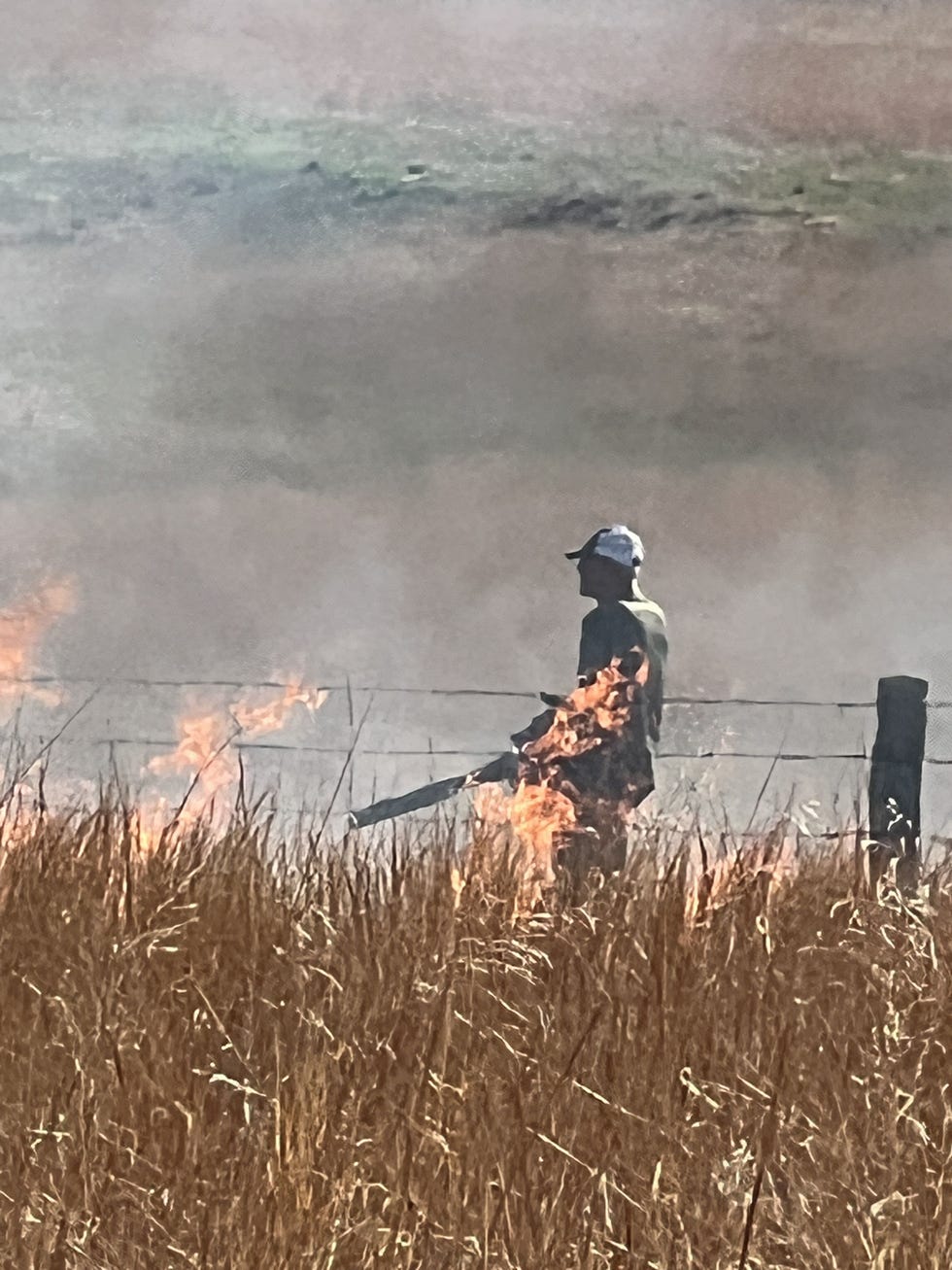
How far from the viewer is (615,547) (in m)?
3.43

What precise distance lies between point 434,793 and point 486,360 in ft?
4.11

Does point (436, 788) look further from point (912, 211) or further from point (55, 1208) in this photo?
point (912, 211)

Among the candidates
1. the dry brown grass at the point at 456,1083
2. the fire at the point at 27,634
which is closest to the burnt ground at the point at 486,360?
the fire at the point at 27,634

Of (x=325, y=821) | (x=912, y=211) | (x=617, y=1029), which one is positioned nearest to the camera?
(x=617, y=1029)

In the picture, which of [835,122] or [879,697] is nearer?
[835,122]

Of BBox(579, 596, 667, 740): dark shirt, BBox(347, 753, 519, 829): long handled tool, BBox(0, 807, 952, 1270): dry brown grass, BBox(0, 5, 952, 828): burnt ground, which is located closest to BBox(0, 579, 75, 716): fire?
BBox(0, 5, 952, 828): burnt ground

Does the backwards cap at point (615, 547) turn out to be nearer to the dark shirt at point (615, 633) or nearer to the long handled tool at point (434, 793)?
the dark shirt at point (615, 633)

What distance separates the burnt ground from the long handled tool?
0.50 feet

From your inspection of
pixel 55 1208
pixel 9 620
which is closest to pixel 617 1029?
pixel 55 1208

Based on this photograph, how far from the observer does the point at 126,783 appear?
9.74 feet

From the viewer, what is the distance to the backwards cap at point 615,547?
342cm

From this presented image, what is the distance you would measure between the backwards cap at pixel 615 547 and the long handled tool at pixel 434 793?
616mm

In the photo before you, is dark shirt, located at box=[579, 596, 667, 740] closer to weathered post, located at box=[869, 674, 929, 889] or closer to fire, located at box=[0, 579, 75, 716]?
weathered post, located at box=[869, 674, 929, 889]

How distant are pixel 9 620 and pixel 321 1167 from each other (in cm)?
193
